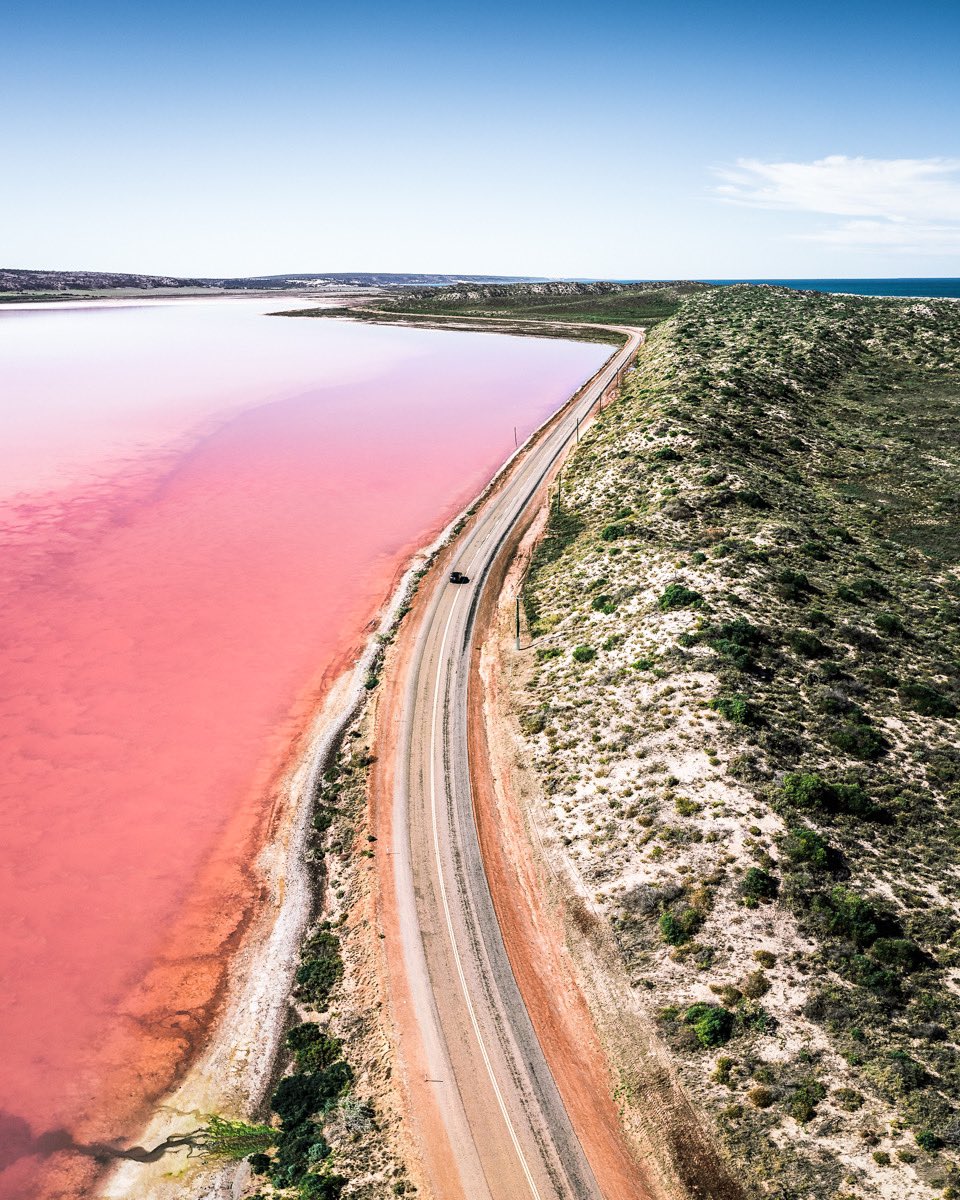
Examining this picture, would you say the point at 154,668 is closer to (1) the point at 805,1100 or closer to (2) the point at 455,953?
(2) the point at 455,953

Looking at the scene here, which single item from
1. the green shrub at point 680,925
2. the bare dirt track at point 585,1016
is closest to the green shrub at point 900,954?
the green shrub at point 680,925

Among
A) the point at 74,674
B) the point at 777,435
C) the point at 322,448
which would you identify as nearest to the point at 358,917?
the point at 74,674

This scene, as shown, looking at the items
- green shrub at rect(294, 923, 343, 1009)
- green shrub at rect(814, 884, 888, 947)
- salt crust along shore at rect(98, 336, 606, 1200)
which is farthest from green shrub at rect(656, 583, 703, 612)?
green shrub at rect(294, 923, 343, 1009)

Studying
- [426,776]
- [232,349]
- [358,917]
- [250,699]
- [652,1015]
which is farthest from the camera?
[232,349]

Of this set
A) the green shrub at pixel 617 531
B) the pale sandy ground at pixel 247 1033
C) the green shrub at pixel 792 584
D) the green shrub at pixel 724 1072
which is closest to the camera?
the pale sandy ground at pixel 247 1033

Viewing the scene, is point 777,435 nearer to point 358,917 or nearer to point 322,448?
point 322,448

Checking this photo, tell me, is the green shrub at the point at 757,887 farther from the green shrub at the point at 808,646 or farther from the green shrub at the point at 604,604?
the green shrub at the point at 604,604
